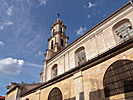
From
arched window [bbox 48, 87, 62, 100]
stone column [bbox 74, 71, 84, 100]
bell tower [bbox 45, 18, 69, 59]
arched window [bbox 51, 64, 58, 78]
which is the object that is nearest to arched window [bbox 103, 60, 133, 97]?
stone column [bbox 74, 71, 84, 100]

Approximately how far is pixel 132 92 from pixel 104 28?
25.3ft

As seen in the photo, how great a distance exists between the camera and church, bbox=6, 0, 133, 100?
6762mm

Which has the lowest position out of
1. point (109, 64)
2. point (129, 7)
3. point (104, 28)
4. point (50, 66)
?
point (109, 64)

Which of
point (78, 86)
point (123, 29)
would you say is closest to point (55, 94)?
point (78, 86)

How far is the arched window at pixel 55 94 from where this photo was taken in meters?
10.2

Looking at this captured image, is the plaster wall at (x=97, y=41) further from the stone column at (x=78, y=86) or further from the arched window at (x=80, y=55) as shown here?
the stone column at (x=78, y=86)

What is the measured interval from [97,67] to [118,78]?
1599mm

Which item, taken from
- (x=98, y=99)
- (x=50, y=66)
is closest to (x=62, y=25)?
(x=50, y=66)

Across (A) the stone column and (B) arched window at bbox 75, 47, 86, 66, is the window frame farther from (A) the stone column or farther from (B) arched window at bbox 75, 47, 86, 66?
(A) the stone column

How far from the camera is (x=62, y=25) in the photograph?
100 feet

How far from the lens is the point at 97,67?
8008mm

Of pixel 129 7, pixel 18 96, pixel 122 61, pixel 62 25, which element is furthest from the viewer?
pixel 62 25

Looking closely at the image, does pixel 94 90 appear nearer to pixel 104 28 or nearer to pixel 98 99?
pixel 98 99

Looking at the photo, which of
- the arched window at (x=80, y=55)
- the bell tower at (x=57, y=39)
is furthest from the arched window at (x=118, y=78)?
the bell tower at (x=57, y=39)
